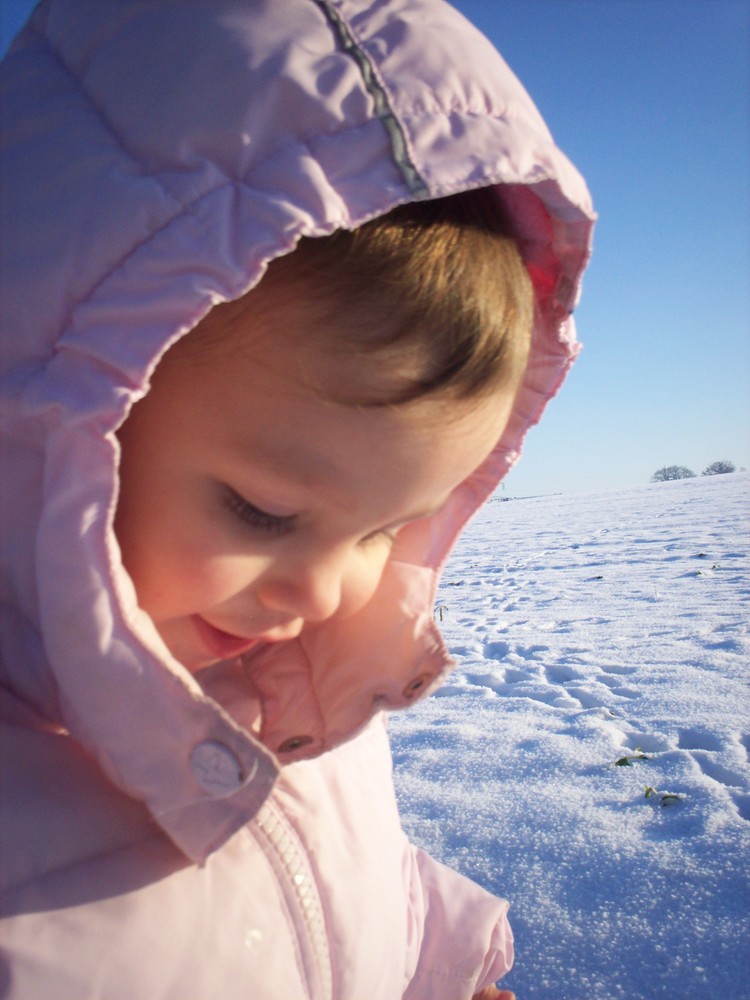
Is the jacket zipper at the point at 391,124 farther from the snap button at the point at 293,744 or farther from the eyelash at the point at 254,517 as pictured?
the snap button at the point at 293,744

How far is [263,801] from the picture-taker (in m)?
1.03

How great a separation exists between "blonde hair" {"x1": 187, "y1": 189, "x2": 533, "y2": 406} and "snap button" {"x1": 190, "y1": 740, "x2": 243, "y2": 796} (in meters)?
0.54

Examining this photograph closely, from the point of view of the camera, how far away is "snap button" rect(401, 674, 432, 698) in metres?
1.47

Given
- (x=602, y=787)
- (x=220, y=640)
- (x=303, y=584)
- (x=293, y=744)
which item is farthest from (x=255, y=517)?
(x=602, y=787)

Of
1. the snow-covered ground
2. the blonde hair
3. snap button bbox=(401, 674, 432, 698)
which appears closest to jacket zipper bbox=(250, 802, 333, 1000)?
snap button bbox=(401, 674, 432, 698)

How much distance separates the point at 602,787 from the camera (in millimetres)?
2252

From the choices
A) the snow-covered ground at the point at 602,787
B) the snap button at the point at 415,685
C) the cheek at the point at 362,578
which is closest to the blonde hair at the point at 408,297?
the cheek at the point at 362,578

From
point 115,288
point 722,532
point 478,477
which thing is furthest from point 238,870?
point 722,532

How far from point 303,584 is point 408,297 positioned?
483mm

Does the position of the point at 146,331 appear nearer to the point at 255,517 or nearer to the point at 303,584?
the point at 255,517

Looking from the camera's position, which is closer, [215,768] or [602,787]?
[215,768]

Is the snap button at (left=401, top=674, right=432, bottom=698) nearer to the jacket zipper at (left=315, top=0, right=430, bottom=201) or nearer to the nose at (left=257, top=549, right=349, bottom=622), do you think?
the nose at (left=257, top=549, right=349, bottom=622)

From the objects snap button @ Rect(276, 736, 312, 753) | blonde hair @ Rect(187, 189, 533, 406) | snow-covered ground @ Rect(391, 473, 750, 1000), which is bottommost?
snow-covered ground @ Rect(391, 473, 750, 1000)

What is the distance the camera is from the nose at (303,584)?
1131 millimetres
